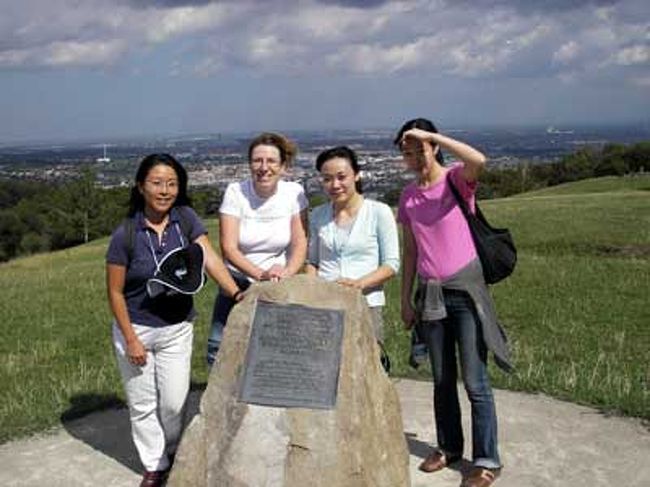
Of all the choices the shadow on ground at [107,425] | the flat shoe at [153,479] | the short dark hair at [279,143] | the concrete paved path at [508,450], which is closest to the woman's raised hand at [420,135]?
the short dark hair at [279,143]

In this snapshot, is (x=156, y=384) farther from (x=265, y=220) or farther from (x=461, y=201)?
(x=461, y=201)

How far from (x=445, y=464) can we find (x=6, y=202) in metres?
80.2

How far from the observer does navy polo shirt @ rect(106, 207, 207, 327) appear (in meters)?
5.38

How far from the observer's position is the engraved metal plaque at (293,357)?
505cm

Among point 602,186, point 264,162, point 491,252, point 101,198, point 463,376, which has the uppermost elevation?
point 264,162

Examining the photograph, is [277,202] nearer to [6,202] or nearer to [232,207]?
[232,207]

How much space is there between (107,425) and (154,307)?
2271 mm

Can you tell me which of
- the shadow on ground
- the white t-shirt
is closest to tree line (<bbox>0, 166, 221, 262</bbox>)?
the shadow on ground

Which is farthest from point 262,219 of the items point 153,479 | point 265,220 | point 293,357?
point 153,479

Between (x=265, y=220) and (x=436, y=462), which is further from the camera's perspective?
(x=436, y=462)

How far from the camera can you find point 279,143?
5.70 metres

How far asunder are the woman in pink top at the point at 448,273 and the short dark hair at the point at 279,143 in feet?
2.88

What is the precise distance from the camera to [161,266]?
536cm

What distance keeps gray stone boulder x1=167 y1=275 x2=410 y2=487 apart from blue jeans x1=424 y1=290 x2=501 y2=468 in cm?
46
